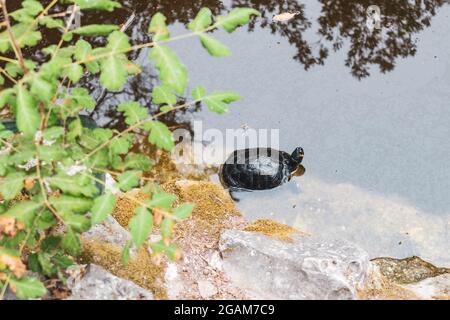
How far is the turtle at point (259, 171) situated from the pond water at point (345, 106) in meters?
0.08

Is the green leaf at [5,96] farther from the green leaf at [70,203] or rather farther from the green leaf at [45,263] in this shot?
the green leaf at [45,263]

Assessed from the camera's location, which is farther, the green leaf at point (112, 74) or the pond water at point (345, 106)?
the pond water at point (345, 106)

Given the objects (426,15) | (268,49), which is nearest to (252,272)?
(268,49)

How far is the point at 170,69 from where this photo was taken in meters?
1.96

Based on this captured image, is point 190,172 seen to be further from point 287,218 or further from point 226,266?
point 226,266

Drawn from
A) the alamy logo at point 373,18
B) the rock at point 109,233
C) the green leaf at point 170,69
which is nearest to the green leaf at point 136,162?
the green leaf at point 170,69

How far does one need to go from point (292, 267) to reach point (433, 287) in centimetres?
106

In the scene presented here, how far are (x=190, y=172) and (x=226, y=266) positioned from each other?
1.22 metres

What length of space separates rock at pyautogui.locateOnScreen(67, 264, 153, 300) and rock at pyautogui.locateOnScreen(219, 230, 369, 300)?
689 mm

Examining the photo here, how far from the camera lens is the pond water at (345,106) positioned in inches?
156

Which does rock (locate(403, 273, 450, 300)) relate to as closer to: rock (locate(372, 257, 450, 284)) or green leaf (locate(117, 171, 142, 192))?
rock (locate(372, 257, 450, 284))

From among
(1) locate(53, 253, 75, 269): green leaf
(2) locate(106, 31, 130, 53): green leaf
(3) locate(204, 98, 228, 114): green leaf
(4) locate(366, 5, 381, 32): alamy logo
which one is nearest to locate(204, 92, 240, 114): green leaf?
(3) locate(204, 98, 228, 114): green leaf

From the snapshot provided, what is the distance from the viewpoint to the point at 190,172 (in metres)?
4.27
